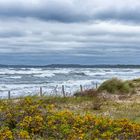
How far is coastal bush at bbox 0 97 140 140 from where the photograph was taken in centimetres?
679

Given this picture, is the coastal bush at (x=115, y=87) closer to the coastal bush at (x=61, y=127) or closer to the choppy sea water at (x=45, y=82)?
the choppy sea water at (x=45, y=82)

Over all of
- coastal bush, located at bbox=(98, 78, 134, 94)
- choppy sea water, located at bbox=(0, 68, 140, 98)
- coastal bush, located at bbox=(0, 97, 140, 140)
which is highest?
coastal bush, located at bbox=(0, 97, 140, 140)

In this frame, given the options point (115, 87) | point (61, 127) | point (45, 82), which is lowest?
point (45, 82)

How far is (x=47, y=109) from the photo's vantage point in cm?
859

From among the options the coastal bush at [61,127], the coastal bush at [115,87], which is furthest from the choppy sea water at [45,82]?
the coastal bush at [61,127]

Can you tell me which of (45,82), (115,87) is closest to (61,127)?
(115,87)

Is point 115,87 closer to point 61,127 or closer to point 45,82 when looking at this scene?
point 61,127

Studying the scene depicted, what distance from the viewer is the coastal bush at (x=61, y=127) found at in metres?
6.79

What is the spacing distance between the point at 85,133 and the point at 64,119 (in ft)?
2.49

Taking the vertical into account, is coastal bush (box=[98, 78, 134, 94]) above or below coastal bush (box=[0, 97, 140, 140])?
below

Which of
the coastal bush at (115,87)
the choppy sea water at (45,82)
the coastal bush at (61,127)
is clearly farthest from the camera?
the choppy sea water at (45,82)

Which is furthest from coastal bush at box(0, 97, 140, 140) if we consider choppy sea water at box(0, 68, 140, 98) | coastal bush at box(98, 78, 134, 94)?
coastal bush at box(98, 78, 134, 94)

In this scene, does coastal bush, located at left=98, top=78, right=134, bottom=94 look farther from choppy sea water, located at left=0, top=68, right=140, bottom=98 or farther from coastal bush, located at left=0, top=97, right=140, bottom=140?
coastal bush, located at left=0, top=97, right=140, bottom=140

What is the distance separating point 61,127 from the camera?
7.22m
